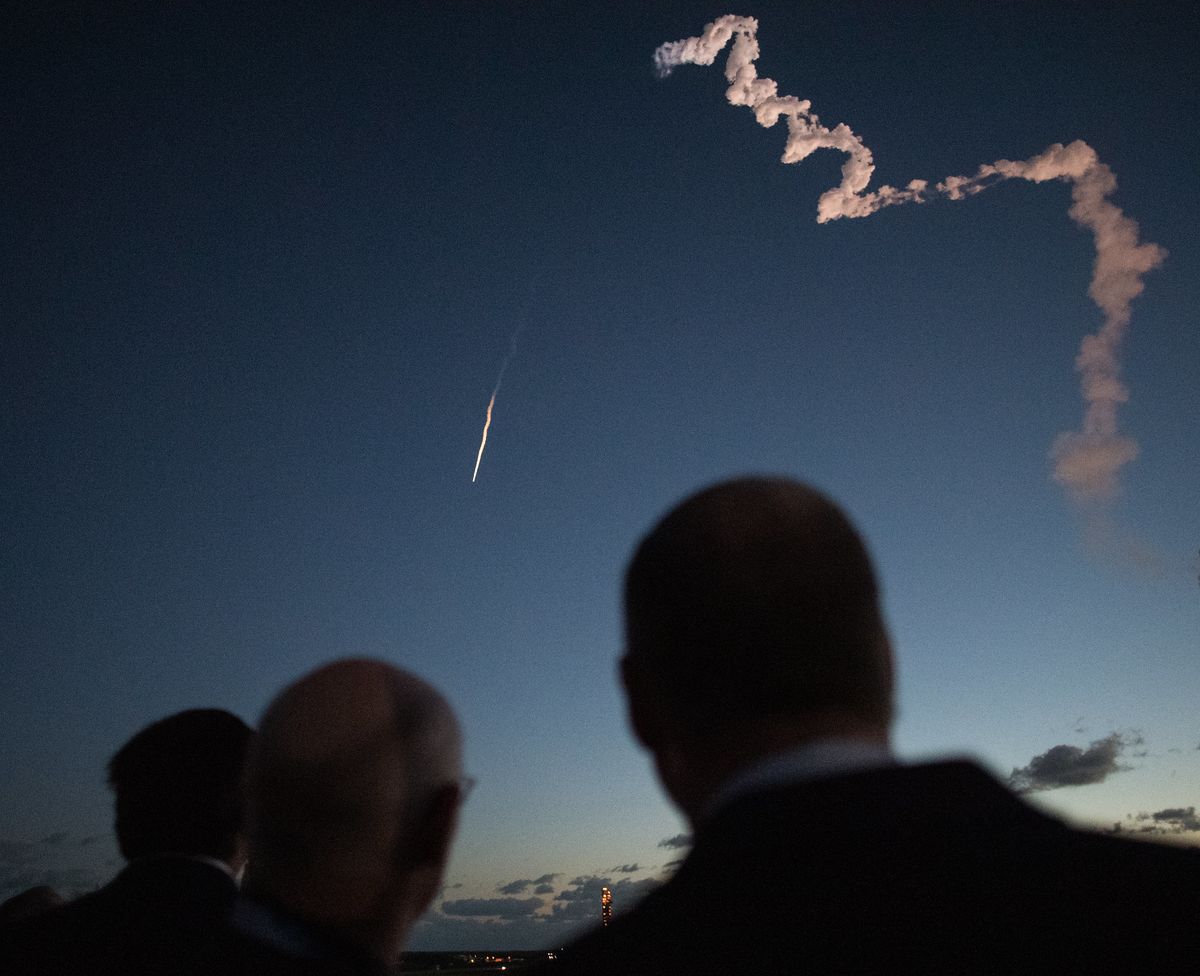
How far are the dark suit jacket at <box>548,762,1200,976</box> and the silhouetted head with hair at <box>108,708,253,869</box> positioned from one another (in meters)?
3.79

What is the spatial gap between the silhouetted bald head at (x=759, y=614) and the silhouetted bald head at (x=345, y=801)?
1388mm

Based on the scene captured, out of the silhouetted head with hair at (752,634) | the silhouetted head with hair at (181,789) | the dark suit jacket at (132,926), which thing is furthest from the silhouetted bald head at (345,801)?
the silhouetted head with hair at (181,789)

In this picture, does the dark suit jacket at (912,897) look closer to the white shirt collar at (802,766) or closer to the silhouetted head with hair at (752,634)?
the white shirt collar at (802,766)

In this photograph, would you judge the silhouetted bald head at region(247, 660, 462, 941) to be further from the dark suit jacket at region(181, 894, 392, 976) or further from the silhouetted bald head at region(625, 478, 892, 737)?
the silhouetted bald head at region(625, 478, 892, 737)

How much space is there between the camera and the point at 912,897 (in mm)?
1471

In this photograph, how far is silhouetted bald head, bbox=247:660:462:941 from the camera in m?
3.03

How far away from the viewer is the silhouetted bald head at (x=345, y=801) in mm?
3029

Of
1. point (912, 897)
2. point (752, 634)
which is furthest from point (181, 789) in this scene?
point (912, 897)

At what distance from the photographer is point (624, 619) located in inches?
86.4

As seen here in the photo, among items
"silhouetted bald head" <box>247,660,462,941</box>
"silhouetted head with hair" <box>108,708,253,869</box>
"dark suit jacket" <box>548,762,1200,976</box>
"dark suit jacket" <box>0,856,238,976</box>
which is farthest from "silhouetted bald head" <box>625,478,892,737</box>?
"silhouetted head with hair" <box>108,708,253,869</box>

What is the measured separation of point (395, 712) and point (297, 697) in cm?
36

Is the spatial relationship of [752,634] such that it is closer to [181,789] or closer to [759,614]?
[759,614]

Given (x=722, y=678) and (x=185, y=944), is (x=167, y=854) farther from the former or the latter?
(x=722, y=678)

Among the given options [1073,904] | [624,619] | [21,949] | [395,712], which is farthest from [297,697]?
[1073,904]
